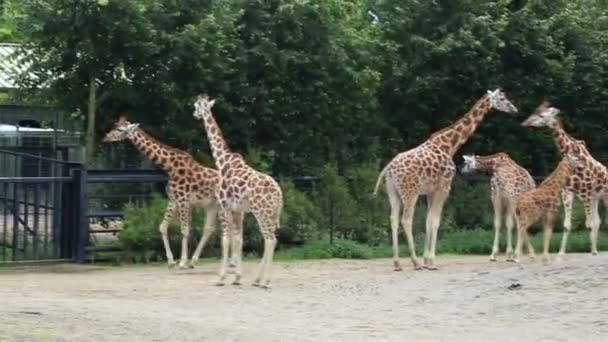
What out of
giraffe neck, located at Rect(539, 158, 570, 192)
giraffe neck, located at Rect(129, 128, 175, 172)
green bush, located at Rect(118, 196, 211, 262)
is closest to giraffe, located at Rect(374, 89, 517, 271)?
giraffe neck, located at Rect(539, 158, 570, 192)

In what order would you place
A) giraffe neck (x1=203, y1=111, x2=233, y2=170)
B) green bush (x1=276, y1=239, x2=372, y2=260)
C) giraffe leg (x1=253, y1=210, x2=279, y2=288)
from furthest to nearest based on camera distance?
green bush (x1=276, y1=239, x2=372, y2=260)
giraffe neck (x1=203, y1=111, x2=233, y2=170)
giraffe leg (x1=253, y1=210, x2=279, y2=288)

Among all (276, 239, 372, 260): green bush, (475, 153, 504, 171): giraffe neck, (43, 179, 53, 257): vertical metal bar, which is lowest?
(276, 239, 372, 260): green bush

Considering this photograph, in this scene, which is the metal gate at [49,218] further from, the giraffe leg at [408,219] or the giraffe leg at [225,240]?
the giraffe leg at [408,219]

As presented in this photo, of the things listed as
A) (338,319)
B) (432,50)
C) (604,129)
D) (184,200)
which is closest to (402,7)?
(432,50)

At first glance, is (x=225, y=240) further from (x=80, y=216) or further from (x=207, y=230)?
(x=80, y=216)

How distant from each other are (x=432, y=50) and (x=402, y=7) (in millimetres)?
1381

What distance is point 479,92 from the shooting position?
25359mm

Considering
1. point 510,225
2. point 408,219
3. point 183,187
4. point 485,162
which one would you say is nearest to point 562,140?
point 485,162

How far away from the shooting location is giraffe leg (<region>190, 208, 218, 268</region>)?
1853 centimetres

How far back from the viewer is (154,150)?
19.0 m

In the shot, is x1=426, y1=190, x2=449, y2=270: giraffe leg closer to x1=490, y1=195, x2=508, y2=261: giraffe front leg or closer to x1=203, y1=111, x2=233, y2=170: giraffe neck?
x1=490, y1=195, x2=508, y2=261: giraffe front leg

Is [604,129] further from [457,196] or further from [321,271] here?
[321,271]

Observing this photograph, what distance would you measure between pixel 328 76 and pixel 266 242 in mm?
7998

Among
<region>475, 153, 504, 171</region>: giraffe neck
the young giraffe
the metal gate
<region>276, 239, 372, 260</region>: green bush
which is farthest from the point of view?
<region>276, 239, 372, 260</region>: green bush
